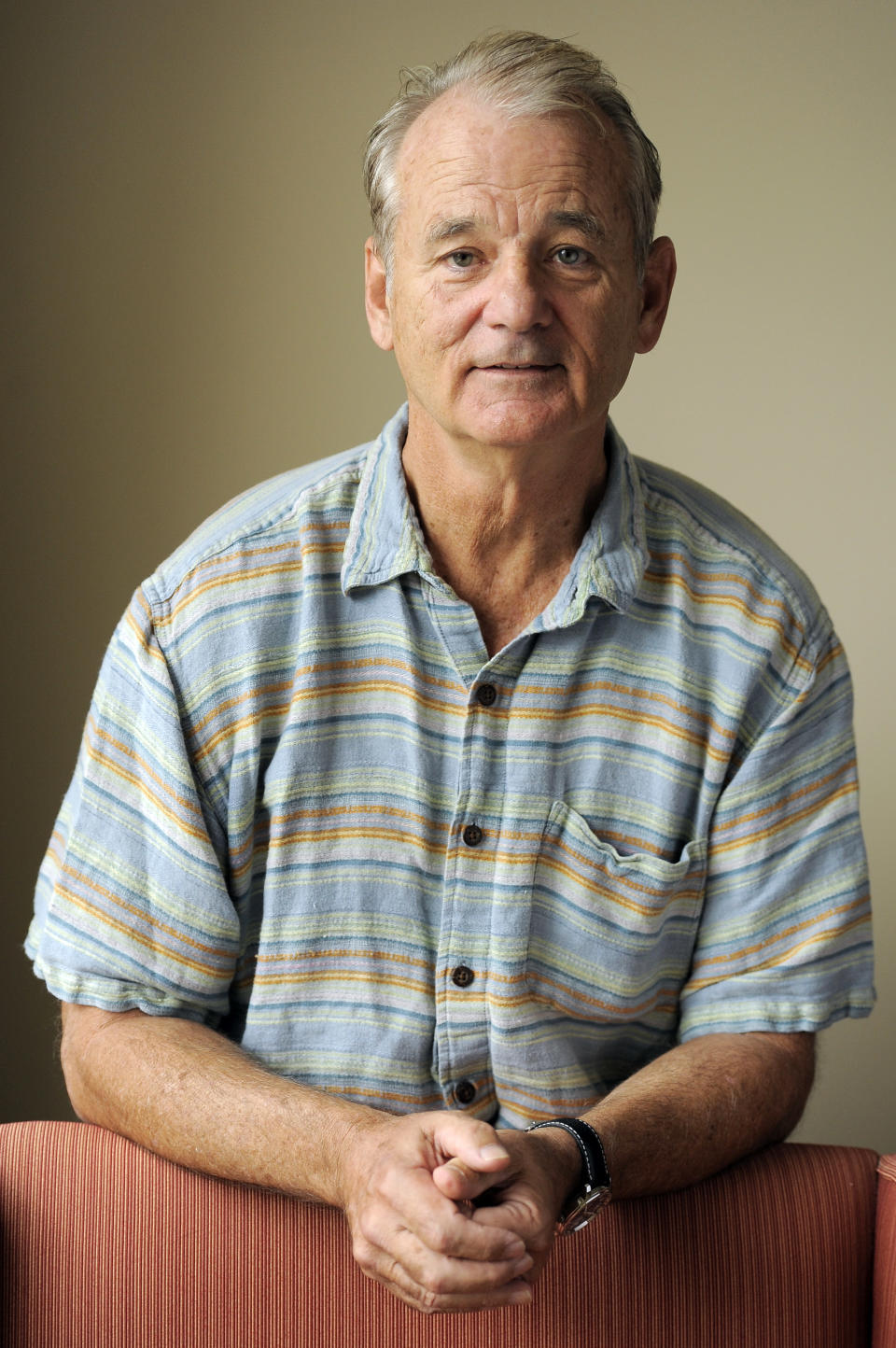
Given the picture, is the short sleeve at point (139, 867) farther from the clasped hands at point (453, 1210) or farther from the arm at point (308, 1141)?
the clasped hands at point (453, 1210)

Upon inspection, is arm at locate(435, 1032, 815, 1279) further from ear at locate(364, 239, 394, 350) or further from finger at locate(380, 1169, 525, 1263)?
ear at locate(364, 239, 394, 350)

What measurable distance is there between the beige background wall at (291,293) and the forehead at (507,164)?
3.20 ft

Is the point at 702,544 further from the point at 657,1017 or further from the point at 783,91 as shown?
the point at 783,91

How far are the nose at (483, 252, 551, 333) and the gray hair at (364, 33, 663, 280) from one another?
0.15m

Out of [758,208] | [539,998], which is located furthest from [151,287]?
[539,998]

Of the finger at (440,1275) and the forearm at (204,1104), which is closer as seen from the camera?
the finger at (440,1275)

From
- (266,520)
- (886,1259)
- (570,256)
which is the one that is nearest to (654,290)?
(570,256)

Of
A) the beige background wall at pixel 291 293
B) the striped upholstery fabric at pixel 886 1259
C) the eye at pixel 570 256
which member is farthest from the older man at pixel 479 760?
the beige background wall at pixel 291 293

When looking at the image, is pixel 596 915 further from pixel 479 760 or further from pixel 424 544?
pixel 424 544

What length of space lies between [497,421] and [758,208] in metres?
1.25

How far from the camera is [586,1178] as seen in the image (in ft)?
4.29

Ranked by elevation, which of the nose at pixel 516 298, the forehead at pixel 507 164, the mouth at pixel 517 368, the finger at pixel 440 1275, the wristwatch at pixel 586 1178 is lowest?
the finger at pixel 440 1275

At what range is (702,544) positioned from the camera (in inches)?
62.0

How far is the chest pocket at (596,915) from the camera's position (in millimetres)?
1489
